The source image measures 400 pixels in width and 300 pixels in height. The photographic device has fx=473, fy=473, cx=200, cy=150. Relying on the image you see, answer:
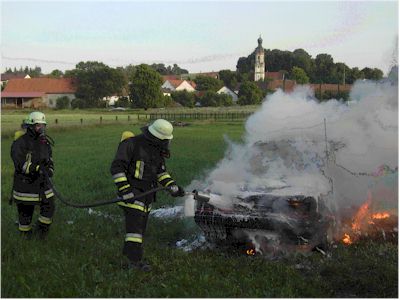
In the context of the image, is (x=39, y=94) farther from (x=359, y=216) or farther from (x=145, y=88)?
(x=359, y=216)

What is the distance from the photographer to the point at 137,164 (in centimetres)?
531

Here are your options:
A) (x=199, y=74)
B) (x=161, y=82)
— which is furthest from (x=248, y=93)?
(x=199, y=74)

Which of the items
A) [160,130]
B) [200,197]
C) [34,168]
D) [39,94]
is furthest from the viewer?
[39,94]

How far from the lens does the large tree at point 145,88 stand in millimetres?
21019

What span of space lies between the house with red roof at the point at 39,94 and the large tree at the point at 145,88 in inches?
166

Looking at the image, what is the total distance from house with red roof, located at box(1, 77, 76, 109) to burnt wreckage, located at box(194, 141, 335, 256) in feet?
65.1

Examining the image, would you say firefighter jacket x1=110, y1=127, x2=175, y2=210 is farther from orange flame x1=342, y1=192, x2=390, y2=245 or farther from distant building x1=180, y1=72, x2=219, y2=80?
distant building x1=180, y1=72, x2=219, y2=80

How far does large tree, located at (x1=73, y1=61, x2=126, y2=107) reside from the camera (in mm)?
24264

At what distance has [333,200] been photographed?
19.6 ft

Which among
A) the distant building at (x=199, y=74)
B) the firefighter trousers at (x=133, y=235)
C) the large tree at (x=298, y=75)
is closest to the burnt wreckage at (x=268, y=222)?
the firefighter trousers at (x=133, y=235)

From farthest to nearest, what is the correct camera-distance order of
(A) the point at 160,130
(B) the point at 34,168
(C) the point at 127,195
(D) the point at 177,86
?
(D) the point at 177,86 < (B) the point at 34,168 < (A) the point at 160,130 < (C) the point at 127,195

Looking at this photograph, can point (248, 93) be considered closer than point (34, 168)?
No

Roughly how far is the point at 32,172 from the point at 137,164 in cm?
172

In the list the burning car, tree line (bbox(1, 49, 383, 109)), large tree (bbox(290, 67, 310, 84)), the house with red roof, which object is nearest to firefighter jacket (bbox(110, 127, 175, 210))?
the burning car
